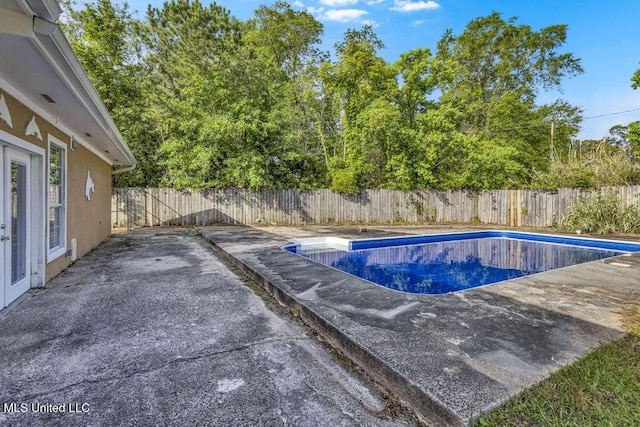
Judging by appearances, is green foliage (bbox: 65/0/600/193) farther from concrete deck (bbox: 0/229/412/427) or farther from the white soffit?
concrete deck (bbox: 0/229/412/427)

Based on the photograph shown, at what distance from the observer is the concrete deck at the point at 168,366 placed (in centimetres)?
171

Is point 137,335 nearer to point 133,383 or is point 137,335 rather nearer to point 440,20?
point 133,383

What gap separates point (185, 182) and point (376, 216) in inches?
322

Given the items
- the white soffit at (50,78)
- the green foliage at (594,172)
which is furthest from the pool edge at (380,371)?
the green foliage at (594,172)

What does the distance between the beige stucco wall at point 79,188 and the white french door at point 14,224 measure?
1.08ft

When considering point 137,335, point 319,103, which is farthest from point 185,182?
point 137,335

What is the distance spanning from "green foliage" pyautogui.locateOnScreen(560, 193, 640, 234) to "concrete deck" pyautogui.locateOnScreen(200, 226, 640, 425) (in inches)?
285

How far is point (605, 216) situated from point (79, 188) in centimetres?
1428

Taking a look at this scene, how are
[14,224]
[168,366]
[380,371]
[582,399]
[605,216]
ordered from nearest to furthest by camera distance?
[582,399]
[380,371]
[168,366]
[14,224]
[605,216]

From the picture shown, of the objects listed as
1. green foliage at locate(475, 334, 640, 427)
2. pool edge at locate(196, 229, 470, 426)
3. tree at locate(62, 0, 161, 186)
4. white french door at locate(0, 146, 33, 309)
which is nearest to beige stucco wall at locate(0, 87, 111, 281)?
white french door at locate(0, 146, 33, 309)

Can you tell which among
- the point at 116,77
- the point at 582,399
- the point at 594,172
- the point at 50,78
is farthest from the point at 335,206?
the point at 582,399

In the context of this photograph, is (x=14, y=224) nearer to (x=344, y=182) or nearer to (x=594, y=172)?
(x=344, y=182)

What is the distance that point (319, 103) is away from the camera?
16.7 m

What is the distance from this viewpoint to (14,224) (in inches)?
144
